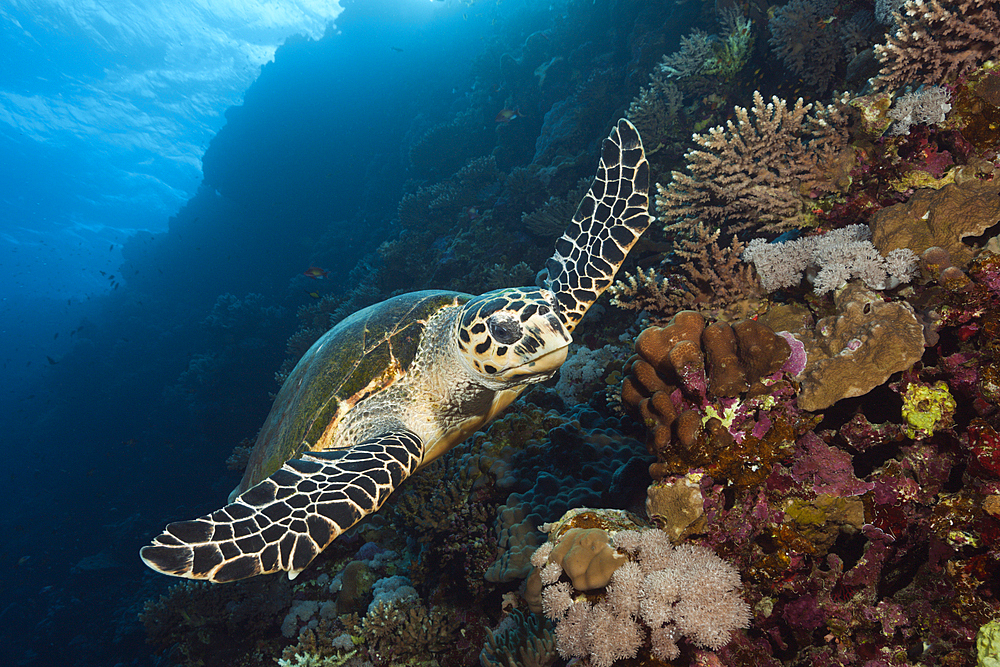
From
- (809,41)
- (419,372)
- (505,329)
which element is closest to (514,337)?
(505,329)

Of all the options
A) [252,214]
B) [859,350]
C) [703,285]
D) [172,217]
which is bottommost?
[859,350]

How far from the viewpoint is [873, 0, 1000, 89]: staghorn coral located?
2156 mm

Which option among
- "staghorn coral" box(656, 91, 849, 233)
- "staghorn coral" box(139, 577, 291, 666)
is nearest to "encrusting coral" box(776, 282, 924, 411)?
"staghorn coral" box(656, 91, 849, 233)

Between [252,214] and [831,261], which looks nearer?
[831,261]

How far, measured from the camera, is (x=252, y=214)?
2250 centimetres

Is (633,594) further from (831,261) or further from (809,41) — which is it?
(809,41)

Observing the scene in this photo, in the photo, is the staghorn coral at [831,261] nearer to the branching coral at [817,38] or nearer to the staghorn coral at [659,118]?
the branching coral at [817,38]

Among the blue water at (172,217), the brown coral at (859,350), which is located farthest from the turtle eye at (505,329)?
the blue water at (172,217)

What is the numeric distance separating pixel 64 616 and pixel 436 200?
1329 centimetres

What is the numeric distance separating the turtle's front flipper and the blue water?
8.53 metres

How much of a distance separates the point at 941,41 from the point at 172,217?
3509 cm

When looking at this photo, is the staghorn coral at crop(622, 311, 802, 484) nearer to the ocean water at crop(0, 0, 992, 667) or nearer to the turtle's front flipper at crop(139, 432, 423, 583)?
the ocean water at crop(0, 0, 992, 667)

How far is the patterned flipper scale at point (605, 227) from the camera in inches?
120

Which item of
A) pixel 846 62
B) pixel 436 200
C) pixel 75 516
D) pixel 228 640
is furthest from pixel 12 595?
pixel 846 62
